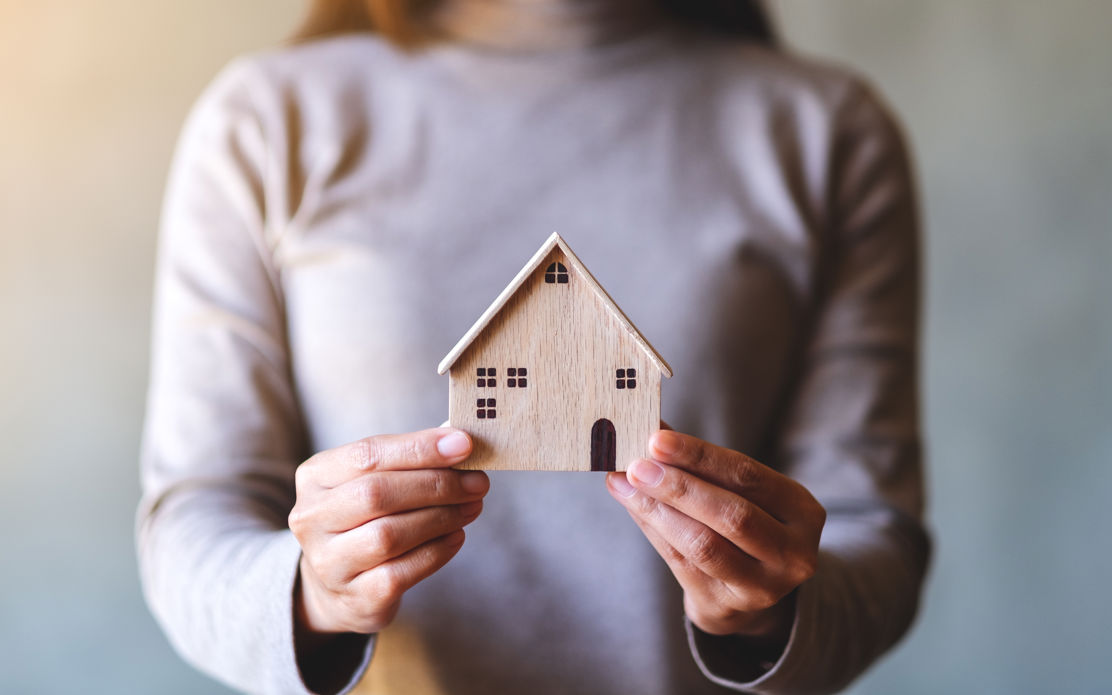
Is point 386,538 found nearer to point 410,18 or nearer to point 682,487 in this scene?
point 682,487

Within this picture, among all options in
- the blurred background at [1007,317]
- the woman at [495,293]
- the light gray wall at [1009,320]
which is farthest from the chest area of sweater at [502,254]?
the light gray wall at [1009,320]

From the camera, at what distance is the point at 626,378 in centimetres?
61

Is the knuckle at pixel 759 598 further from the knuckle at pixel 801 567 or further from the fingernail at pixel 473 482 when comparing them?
the fingernail at pixel 473 482

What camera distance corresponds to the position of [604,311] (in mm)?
606

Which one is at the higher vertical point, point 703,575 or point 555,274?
point 555,274

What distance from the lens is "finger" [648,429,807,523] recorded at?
554 millimetres

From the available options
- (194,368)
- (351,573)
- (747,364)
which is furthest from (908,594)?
(194,368)

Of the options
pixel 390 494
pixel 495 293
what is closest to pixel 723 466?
pixel 390 494

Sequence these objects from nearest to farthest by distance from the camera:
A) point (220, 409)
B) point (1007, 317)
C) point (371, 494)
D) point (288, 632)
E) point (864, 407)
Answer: point (371, 494) → point (288, 632) → point (220, 409) → point (864, 407) → point (1007, 317)

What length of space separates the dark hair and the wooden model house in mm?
501

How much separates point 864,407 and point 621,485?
46 cm

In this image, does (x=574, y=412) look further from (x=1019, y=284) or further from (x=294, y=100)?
(x=1019, y=284)

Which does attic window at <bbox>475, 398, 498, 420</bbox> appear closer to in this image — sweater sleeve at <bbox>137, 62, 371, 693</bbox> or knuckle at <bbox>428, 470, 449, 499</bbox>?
knuckle at <bbox>428, 470, 449, 499</bbox>

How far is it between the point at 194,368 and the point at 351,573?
13.9 inches
